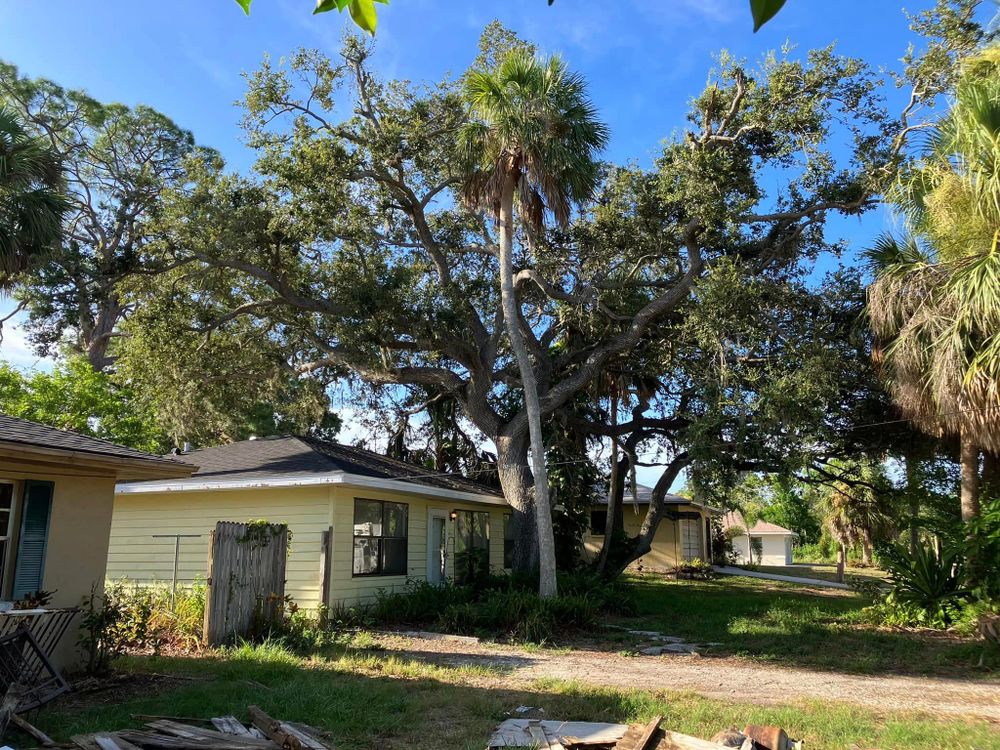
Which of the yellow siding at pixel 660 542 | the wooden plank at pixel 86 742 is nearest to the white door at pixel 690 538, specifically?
the yellow siding at pixel 660 542

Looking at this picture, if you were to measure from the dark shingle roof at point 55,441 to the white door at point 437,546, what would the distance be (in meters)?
8.65

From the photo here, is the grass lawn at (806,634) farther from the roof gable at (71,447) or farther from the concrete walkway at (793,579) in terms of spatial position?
the roof gable at (71,447)

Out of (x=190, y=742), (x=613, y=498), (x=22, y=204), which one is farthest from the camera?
(x=613, y=498)

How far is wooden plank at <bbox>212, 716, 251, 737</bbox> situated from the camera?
20.0 feet

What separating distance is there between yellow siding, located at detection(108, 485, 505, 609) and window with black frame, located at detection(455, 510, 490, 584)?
157cm

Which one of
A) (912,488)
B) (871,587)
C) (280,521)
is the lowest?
(871,587)

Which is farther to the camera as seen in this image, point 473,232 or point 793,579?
point 793,579

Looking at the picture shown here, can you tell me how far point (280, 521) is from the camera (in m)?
14.4

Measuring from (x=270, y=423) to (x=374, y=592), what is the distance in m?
14.2

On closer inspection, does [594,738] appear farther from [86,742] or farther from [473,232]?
[473,232]

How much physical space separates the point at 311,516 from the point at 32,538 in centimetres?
611

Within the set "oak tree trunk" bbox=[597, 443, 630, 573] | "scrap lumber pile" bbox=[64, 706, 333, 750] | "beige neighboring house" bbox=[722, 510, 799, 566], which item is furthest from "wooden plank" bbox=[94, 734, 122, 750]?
"beige neighboring house" bbox=[722, 510, 799, 566]

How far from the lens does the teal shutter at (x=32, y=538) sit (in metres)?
8.20

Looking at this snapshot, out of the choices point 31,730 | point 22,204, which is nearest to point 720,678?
point 31,730
